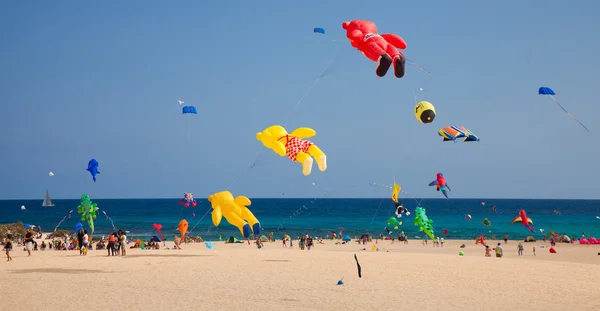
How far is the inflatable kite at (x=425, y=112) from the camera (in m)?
14.3

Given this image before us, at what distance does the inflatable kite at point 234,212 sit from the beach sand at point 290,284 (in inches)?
59.6

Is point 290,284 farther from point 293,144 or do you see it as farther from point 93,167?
point 93,167

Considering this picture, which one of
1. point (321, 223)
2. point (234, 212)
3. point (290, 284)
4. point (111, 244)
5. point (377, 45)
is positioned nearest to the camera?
point (377, 45)

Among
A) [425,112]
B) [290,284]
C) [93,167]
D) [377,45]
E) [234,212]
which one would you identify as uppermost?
[377,45]

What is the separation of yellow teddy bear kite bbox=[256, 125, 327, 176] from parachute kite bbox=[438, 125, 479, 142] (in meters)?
7.96

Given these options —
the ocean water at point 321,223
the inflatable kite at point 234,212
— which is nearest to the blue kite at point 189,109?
the inflatable kite at point 234,212

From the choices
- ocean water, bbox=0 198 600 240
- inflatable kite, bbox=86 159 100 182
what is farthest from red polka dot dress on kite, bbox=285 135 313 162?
ocean water, bbox=0 198 600 240

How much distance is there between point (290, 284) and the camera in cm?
1586

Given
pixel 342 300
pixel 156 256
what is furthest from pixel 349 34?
pixel 156 256

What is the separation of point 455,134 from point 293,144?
28.7ft

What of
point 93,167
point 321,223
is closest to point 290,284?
point 93,167

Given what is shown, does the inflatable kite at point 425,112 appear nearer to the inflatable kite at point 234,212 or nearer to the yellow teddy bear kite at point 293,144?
the yellow teddy bear kite at point 293,144

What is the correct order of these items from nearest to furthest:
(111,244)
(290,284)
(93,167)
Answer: (290,284), (111,244), (93,167)

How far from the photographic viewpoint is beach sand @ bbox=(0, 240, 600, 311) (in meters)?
13.3
